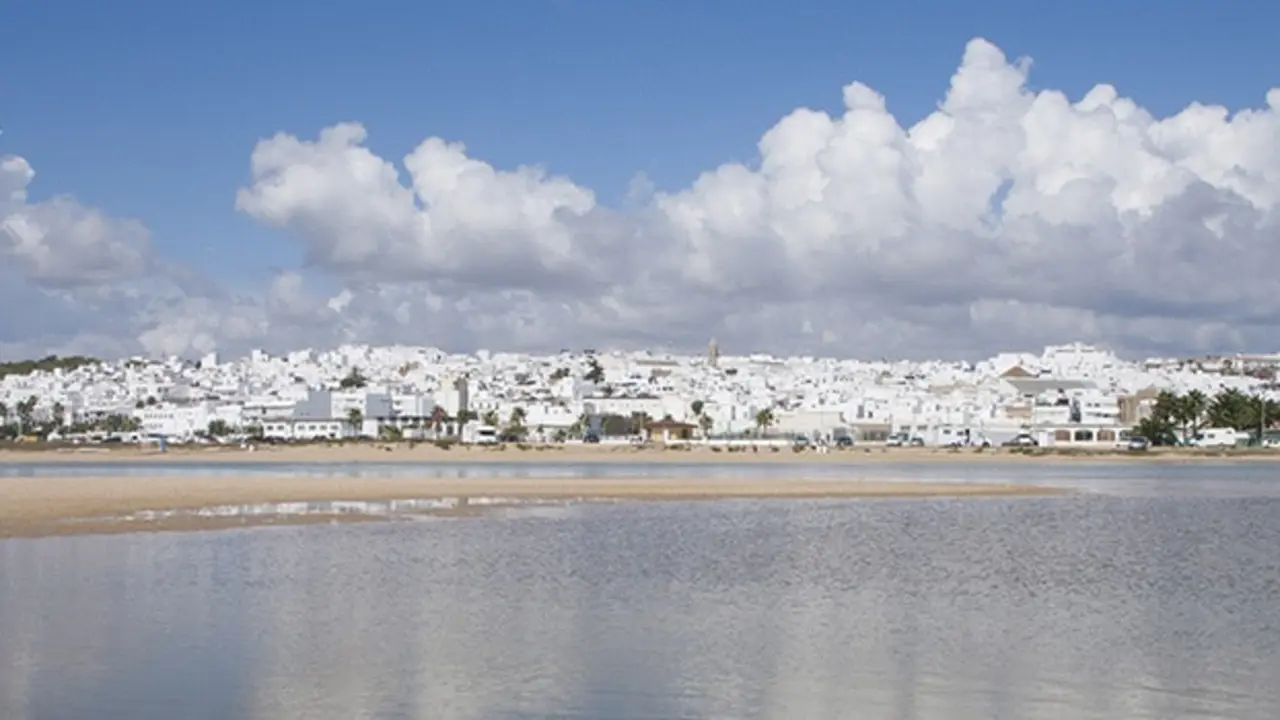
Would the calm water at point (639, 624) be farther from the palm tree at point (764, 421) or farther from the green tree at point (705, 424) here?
the green tree at point (705, 424)

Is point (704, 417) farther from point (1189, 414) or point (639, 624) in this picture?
point (639, 624)

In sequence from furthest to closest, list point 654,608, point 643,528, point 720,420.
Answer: point 720,420 < point 643,528 < point 654,608

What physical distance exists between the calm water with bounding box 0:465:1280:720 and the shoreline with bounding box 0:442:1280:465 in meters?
64.0

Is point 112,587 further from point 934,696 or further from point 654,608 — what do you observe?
point 934,696

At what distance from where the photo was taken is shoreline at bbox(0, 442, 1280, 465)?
325ft

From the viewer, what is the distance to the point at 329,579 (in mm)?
23938

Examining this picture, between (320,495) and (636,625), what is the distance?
1142 inches

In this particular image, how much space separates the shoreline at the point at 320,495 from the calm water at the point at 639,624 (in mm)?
4185

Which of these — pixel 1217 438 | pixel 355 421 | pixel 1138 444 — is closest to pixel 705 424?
pixel 355 421

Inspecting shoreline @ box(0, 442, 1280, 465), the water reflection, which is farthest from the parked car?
the water reflection

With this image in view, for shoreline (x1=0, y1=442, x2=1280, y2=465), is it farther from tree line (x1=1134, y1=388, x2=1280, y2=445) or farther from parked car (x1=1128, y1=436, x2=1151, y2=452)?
tree line (x1=1134, y1=388, x2=1280, y2=445)

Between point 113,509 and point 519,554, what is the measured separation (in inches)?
579

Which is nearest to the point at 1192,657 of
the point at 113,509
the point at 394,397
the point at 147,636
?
the point at 147,636

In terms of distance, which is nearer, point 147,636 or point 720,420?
point 147,636
